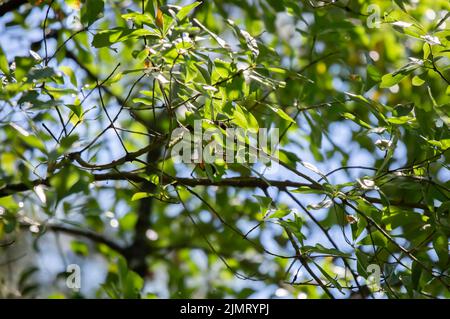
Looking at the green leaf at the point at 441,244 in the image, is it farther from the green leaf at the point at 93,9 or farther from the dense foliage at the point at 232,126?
the green leaf at the point at 93,9

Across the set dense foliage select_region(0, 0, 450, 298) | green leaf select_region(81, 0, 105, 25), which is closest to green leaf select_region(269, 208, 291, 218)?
dense foliage select_region(0, 0, 450, 298)

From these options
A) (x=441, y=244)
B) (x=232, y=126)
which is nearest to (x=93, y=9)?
(x=232, y=126)

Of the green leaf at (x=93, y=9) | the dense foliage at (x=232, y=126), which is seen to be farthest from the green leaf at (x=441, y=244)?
the green leaf at (x=93, y=9)

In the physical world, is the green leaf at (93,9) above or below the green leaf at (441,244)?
above

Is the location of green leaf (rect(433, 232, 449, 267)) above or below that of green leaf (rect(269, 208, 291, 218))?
below

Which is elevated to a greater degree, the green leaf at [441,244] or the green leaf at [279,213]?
the green leaf at [279,213]

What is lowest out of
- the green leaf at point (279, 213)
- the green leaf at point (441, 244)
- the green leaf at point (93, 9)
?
the green leaf at point (441, 244)

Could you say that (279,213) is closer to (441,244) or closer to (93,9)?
(441,244)

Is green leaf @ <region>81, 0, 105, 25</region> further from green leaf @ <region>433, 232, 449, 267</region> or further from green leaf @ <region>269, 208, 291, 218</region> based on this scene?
green leaf @ <region>433, 232, 449, 267</region>

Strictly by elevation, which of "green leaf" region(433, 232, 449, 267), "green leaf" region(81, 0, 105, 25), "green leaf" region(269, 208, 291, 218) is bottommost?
"green leaf" region(433, 232, 449, 267)

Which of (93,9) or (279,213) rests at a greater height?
(93,9)

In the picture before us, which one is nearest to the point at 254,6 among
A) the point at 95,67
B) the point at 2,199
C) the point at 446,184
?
the point at 95,67

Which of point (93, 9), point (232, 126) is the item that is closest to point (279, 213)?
point (232, 126)

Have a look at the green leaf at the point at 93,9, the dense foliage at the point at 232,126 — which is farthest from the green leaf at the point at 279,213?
the green leaf at the point at 93,9
